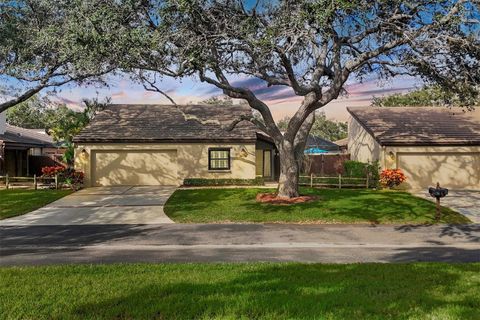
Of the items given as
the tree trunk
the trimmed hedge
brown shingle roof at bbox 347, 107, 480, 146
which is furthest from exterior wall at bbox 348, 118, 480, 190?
the tree trunk

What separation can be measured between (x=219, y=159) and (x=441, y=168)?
44.1 ft

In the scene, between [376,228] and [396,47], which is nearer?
[376,228]

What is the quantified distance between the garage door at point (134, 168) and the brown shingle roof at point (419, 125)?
43.1 ft

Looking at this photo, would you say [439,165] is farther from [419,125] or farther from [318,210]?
[318,210]

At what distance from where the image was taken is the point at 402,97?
53.1m

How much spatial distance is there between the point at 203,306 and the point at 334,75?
555 inches

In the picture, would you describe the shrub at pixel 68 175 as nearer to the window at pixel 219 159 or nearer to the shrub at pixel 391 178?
the window at pixel 219 159

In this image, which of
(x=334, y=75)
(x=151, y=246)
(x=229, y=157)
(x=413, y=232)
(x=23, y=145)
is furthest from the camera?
(x=23, y=145)

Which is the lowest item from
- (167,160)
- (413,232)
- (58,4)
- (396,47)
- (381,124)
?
(413,232)

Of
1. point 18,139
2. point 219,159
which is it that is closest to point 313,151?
point 219,159

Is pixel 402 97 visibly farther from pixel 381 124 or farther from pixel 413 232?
pixel 413 232

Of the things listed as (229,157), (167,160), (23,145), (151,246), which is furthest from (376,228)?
(23,145)

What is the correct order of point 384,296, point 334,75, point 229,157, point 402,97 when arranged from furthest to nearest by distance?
point 402,97 → point 229,157 → point 334,75 → point 384,296

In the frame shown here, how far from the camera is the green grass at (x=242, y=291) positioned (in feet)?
16.9
